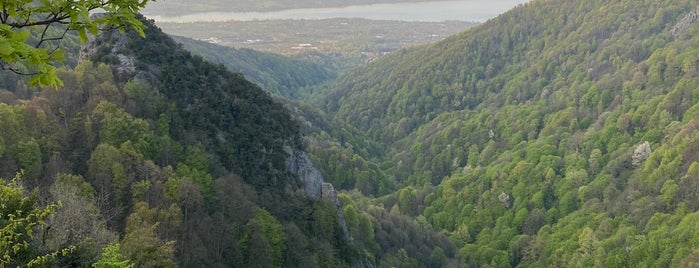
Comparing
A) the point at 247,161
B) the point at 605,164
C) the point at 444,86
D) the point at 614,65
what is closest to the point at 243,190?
the point at 247,161

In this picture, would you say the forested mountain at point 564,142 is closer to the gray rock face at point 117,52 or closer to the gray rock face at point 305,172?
the gray rock face at point 305,172

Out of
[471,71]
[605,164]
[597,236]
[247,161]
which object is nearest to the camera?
[247,161]

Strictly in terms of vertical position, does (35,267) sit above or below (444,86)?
above

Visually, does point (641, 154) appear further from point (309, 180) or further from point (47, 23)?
point (47, 23)

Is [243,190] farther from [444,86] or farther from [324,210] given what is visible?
[444,86]

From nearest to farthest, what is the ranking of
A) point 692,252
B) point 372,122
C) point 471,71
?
point 692,252 → point 372,122 → point 471,71

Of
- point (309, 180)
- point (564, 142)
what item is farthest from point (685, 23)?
point (309, 180)

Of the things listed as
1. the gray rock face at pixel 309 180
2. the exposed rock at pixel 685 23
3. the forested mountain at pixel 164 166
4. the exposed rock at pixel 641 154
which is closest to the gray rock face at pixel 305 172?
the gray rock face at pixel 309 180
